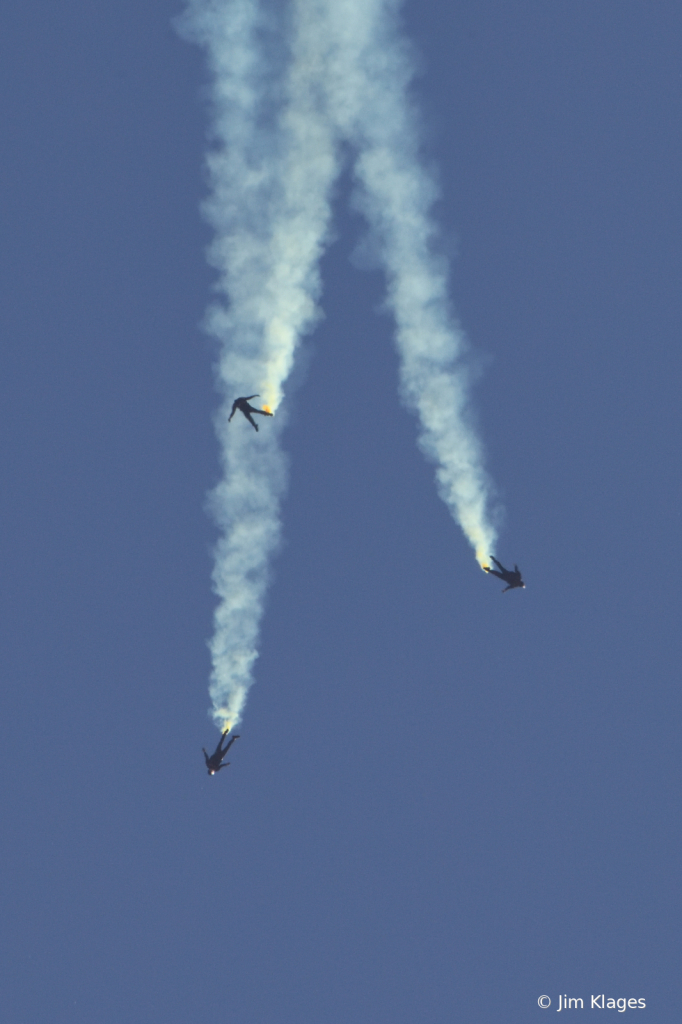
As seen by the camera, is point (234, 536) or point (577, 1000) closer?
point (234, 536)

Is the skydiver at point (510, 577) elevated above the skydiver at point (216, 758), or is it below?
above

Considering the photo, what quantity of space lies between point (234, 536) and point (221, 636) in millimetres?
2817

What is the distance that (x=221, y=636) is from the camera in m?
33.6

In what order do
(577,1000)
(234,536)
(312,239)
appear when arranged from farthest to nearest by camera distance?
(577,1000) → (234,536) → (312,239)

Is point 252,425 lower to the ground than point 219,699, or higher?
higher

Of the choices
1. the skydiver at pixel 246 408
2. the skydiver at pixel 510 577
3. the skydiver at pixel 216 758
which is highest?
the skydiver at pixel 246 408

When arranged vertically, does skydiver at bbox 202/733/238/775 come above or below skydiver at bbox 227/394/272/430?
below

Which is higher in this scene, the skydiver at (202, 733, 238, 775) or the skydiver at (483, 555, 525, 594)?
the skydiver at (483, 555, 525, 594)

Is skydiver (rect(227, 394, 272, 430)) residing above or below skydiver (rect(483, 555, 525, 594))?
above

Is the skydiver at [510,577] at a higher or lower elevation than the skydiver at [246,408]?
lower

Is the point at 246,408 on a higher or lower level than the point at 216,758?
higher

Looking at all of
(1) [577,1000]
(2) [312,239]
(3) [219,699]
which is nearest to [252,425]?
(2) [312,239]

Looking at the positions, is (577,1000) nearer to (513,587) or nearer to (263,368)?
(513,587)

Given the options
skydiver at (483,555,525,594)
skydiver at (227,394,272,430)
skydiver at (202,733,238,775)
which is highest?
skydiver at (227,394,272,430)
